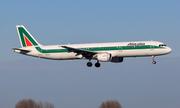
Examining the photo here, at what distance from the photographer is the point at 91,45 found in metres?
72.8

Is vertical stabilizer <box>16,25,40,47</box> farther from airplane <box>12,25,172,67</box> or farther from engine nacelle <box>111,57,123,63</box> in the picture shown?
engine nacelle <box>111,57,123,63</box>

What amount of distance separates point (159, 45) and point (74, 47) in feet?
64.9

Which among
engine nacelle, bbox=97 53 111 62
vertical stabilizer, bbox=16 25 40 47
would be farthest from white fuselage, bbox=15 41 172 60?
vertical stabilizer, bbox=16 25 40 47

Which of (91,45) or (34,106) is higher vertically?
(91,45)

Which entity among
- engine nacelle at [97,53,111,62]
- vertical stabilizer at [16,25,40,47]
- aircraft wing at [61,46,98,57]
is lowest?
engine nacelle at [97,53,111,62]

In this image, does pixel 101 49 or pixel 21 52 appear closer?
pixel 101 49

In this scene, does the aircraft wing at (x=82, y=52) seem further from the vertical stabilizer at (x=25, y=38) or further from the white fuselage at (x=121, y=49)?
the vertical stabilizer at (x=25, y=38)

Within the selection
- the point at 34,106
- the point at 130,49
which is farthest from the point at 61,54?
the point at 34,106

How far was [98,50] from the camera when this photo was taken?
71.3m

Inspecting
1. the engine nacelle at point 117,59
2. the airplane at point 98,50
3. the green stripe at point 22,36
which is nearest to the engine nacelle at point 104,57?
the airplane at point 98,50

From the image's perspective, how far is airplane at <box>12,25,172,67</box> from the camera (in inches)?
2717

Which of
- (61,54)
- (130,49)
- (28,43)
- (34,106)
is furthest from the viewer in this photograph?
(34,106)

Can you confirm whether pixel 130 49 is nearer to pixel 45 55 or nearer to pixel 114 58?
pixel 114 58

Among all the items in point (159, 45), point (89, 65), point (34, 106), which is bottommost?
point (34, 106)
